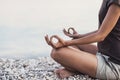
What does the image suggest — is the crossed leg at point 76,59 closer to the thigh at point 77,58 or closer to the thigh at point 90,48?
the thigh at point 77,58

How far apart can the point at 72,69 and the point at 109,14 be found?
3.06ft

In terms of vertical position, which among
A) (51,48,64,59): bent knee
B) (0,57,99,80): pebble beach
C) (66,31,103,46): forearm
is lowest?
(0,57,99,80): pebble beach

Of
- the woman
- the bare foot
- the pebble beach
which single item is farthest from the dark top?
the bare foot

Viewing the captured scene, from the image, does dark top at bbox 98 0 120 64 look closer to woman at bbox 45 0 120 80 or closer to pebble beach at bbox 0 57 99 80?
woman at bbox 45 0 120 80

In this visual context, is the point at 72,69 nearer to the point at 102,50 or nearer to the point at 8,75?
the point at 102,50

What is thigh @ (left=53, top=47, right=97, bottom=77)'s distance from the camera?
4.54 metres

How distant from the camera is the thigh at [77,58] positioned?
454 cm

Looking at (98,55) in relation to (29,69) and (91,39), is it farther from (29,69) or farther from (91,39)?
(29,69)

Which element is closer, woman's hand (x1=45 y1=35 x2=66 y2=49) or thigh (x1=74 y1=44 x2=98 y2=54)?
woman's hand (x1=45 y1=35 x2=66 y2=49)

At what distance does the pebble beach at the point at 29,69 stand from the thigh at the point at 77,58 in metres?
0.26

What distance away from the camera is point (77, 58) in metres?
4.54

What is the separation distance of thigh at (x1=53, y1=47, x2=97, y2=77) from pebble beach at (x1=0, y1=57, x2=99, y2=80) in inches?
10.1

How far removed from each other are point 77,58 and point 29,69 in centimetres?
110

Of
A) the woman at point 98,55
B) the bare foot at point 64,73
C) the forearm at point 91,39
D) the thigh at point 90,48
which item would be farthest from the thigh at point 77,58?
the thigh at point 90,48
